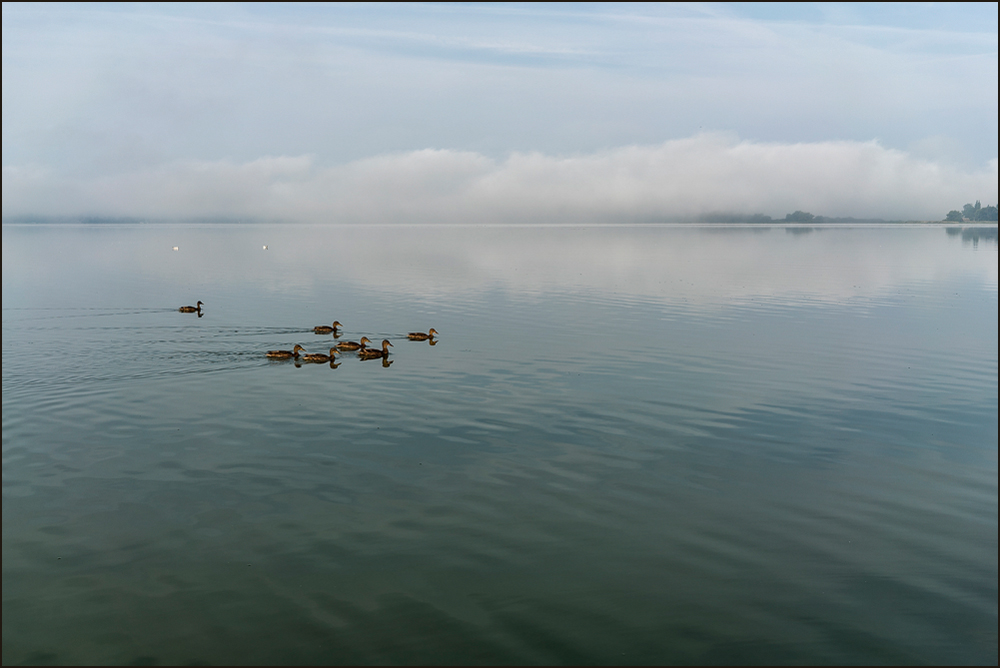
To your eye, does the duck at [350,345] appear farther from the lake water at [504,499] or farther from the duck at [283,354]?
the duck at [283,354]

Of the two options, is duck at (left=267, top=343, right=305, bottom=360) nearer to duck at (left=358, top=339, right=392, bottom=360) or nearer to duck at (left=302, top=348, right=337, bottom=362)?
duck at (left=302, top=348, right=337, bottom=362)

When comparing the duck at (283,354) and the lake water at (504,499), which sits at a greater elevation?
the duck at (283,354)

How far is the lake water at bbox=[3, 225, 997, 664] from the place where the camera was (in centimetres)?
1177

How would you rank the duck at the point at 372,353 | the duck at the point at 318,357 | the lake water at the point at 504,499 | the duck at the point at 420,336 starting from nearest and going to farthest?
the lake water at the point at 504,499
the duck at the point at 318,357
the duck at the point at 372,353
the duck at the point at 420,336

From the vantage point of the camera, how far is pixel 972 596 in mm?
12633

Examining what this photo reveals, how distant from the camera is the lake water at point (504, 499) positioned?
1177cm

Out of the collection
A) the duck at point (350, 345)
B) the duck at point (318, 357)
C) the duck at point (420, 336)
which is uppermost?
the duck at point (420, 336)

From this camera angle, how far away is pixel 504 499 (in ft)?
54.1

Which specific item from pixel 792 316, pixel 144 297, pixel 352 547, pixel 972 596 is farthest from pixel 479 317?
pixel 972 596

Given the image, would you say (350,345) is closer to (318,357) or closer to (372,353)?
(372,353)

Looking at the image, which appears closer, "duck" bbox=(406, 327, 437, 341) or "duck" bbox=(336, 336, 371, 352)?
"duck" bbox=(336, 336, 371, 352)

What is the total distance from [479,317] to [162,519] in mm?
29462

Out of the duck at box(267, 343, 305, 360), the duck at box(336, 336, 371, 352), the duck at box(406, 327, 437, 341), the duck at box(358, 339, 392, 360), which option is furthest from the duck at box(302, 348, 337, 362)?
the duck at box(406, 327, 437, 341)

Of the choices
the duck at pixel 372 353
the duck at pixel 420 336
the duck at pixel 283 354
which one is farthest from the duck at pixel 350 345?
the duck at pixel 420 336
